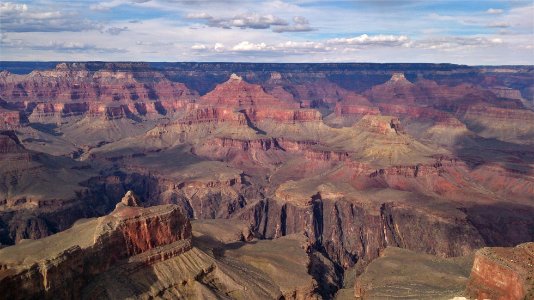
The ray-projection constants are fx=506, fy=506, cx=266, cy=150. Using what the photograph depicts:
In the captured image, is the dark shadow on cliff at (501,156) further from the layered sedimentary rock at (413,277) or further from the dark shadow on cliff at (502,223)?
the layered sedimentary rock at (413,277)

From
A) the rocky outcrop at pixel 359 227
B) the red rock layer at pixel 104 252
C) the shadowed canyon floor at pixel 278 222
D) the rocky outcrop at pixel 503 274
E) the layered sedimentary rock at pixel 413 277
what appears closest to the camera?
the red rock layer at pixel 104 252

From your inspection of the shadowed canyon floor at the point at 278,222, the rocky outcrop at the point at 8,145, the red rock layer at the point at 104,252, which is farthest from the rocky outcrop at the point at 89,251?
the rocky outcrop at the point at 8,145

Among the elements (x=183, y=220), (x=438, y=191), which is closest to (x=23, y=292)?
(x=183, y=220)

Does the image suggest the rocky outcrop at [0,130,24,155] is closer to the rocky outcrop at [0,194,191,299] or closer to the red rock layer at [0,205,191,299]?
the rocky outcrop at [0,194,191,299]

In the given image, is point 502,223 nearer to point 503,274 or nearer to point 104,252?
point 503,274

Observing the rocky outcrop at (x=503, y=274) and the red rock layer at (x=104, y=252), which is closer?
the red rock layer at (x=104, y=252)

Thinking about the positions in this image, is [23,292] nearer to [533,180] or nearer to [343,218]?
[343,218]

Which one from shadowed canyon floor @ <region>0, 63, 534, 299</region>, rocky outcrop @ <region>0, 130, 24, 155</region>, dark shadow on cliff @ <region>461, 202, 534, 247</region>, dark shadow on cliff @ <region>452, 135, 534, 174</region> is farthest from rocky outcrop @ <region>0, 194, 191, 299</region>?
dark shadow on cliff @ <region>452, 135, 534, 174</region>

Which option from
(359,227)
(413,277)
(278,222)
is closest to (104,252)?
(413,277)
